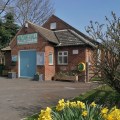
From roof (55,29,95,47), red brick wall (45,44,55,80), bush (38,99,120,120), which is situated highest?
roof (55,29,95,47)

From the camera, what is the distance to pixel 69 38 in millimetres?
26219

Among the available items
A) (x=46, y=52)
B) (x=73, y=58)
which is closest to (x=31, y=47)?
(x=46, y=52)

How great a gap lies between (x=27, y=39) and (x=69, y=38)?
13.5 ft

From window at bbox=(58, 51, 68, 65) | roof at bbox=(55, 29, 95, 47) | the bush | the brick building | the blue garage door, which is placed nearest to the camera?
the bush

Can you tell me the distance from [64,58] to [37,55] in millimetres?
2581

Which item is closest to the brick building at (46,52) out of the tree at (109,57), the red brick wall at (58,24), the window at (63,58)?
the window at (63,58)

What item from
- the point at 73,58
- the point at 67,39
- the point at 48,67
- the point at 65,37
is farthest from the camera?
the point at 65,37

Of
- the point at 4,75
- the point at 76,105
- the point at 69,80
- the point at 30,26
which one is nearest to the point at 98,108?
the point at 76,105

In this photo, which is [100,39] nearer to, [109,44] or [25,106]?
[109,44]

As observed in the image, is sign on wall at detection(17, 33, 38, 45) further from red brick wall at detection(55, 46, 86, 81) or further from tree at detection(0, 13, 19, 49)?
tree at detection(0, 13, 19, 49)

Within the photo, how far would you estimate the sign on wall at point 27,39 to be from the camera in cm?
2571

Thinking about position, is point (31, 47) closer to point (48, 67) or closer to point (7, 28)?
point (48, 67)

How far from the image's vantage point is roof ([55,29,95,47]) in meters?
24.7

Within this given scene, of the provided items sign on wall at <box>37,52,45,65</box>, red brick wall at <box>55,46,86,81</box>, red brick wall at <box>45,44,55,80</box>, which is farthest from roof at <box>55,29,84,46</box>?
sign on wall at <box>37,52,45,65</box>
